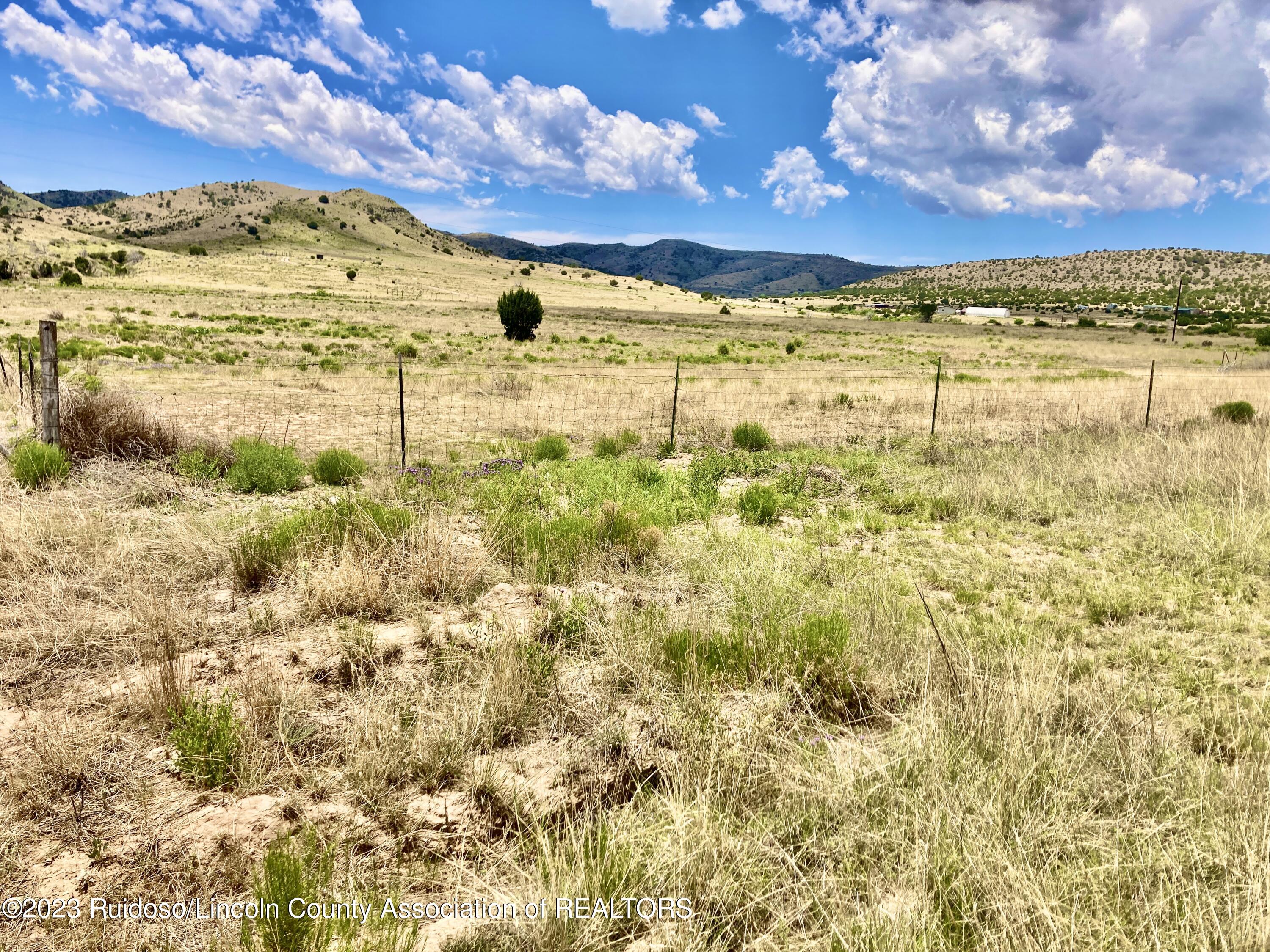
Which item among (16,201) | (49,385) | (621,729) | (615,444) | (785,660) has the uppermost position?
(16,201)

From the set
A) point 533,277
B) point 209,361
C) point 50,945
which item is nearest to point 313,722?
point 50,945

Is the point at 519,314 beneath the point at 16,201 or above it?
beneath

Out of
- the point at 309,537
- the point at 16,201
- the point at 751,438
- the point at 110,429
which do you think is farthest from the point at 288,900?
the point at 16,201

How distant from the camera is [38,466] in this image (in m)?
7.54

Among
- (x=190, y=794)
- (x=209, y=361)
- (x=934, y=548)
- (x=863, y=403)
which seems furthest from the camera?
(x=209, y=361)

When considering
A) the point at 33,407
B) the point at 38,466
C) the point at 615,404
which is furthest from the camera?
the point at 615,404

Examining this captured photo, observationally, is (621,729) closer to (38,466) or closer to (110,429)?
(38,466)

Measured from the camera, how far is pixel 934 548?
25.6 feet

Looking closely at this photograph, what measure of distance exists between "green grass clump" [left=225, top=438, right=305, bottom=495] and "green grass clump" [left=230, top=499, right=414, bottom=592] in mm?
2617

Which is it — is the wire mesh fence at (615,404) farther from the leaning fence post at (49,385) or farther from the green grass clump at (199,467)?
the leaning fence post at (49,385)

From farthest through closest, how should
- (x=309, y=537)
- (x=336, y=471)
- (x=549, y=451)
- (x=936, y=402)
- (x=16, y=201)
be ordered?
(x=16, y=201), (x=936, y=402), (x=549, y=451), (x=336, y=471), (x=309, y=537)

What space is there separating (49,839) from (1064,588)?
751 cm

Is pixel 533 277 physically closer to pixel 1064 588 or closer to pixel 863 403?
pixel 863 403

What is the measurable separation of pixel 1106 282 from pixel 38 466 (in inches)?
5979
